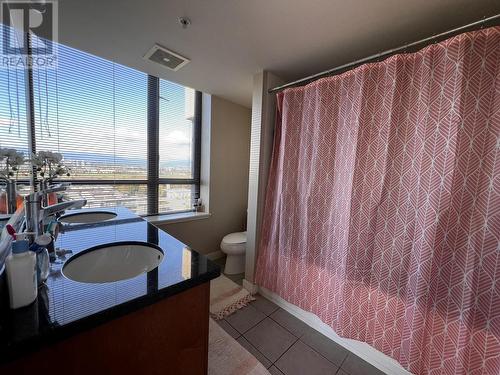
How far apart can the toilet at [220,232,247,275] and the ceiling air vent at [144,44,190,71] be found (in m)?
1.83

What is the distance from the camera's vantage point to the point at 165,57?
1641 millimetres

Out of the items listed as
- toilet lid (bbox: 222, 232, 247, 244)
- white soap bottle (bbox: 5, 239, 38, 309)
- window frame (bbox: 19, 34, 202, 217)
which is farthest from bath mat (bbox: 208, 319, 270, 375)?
window frame (bbox: 19, 34, 202, 217)

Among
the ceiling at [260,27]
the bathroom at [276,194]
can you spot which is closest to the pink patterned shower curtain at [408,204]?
the bathroom at [276,194]

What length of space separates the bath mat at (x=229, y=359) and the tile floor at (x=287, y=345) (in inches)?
1.9

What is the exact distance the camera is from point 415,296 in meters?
1.11

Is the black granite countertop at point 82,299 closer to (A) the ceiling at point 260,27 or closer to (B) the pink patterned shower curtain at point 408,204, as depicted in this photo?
(B) the pink patterned shower curtain at point 408,204

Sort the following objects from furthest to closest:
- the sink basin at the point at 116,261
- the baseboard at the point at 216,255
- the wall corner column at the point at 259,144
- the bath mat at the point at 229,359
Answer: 1. the baseboard at the point at 216,255
2. the wall corner column at the point at 259,144
3. the bath mat at the point at 229,359
4. the sink basin at the point at 116,261

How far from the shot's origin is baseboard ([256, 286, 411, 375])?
127 centimetres

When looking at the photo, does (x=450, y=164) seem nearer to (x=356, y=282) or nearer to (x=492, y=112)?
(x=492, y=112)

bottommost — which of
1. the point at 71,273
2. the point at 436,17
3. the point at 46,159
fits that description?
the point at 71,273

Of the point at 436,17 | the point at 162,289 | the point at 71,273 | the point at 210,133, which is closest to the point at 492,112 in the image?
the point at 436,17

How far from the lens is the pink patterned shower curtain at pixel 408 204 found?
96 cm

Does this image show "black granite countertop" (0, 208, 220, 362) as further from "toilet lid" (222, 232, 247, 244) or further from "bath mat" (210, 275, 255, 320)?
"toilet lid" (222, 232, 247, 244)

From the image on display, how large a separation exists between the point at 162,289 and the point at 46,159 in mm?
1163
